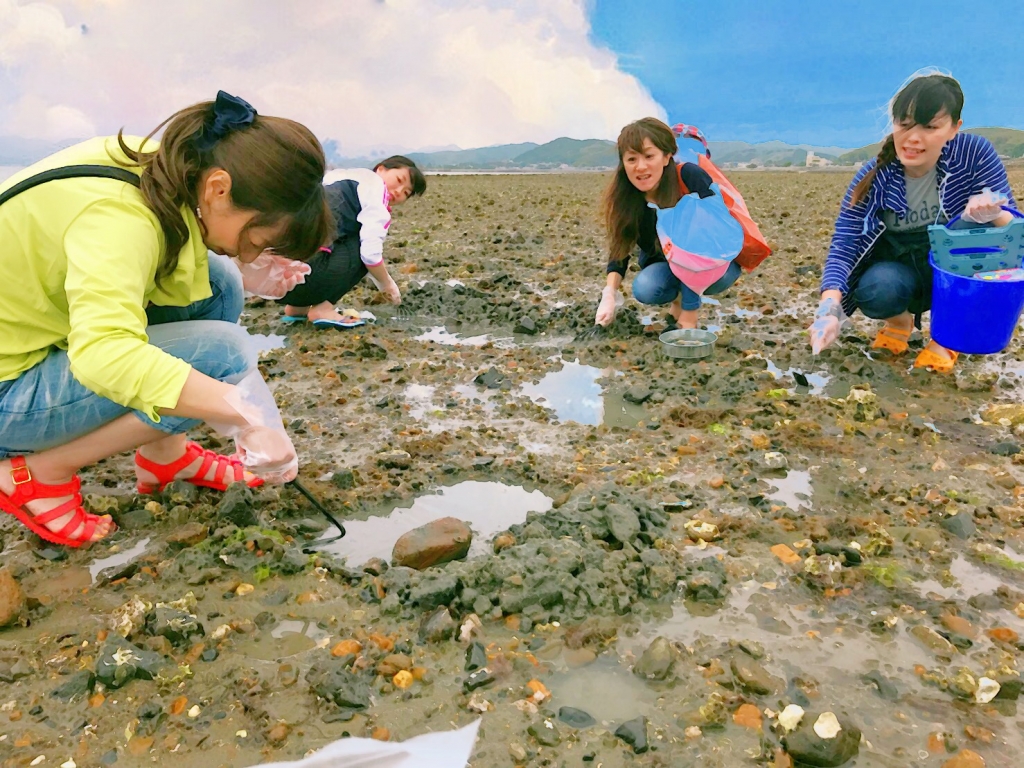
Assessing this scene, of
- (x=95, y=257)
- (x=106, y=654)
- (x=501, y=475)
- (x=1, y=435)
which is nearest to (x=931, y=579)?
(x=501, y=475)

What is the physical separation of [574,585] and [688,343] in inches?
98.2

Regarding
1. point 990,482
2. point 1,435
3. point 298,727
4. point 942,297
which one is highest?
point 942,297

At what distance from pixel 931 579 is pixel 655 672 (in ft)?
3.24

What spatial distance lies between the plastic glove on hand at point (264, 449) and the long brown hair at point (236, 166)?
0.57 meters

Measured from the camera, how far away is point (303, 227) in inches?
85.0

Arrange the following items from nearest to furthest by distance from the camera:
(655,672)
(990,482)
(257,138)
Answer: (655,672) → (257,138) → (990,482)

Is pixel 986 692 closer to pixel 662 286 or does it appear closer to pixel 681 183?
pixel 662 286

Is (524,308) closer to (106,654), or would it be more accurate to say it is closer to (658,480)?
(658,480)

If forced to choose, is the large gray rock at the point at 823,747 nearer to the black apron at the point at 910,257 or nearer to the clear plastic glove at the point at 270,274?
the clear plastic glove at the point at 270,274

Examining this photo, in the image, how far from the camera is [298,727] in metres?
1.71

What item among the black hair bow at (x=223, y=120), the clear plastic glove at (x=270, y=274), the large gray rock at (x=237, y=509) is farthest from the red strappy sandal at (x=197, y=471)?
the black hair bow at (x=223, y=120)

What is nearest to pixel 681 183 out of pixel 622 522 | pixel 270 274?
pixel 270 274

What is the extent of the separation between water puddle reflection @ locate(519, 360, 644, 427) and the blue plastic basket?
172cm

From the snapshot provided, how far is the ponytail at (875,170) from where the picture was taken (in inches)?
152
